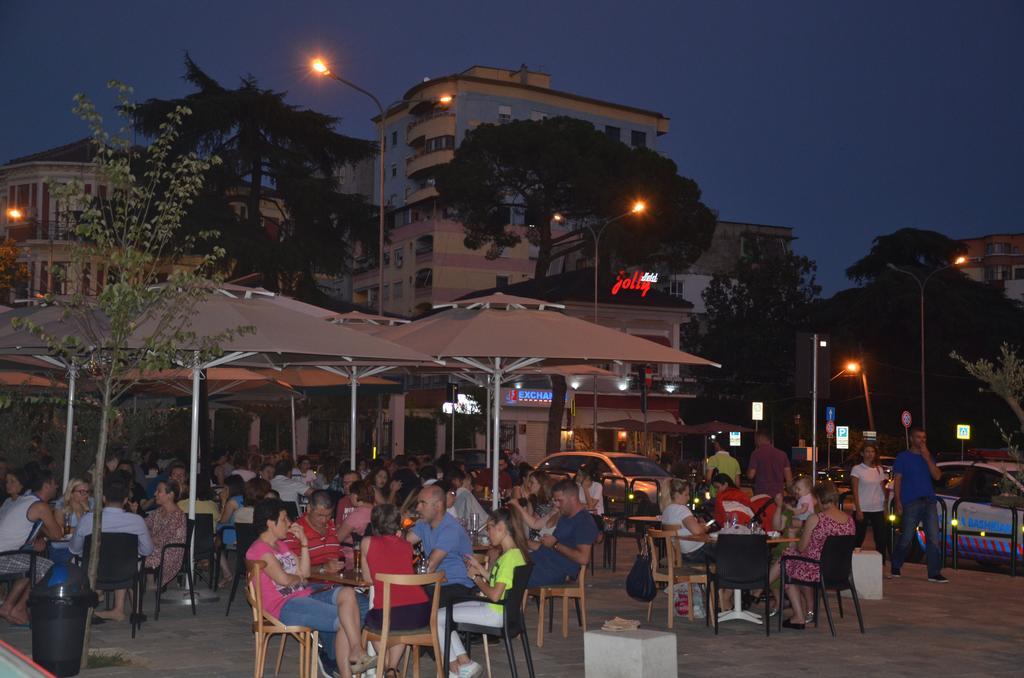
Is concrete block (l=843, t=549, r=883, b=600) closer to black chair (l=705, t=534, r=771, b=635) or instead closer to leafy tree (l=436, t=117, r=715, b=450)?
black chair (l=705, t=534, r=771, b=635)

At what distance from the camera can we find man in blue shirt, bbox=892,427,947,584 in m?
15.9

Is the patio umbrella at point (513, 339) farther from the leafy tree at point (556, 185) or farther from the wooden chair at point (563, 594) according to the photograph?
the leafy tree at point (556, 185)

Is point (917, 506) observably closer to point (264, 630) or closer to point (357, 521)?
point (357, 521)

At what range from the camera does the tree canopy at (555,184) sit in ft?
154

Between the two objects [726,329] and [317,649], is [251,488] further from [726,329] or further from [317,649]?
[726,329]

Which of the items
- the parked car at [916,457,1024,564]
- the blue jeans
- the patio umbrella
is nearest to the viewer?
the patio umbrella

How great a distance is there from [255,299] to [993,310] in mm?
48639

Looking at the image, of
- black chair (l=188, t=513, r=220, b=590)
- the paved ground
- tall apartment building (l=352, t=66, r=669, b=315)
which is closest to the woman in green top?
the paved ground

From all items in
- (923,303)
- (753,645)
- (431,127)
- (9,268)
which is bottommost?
(753,645)

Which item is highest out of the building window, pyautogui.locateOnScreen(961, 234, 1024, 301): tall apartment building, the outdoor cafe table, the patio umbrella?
the building window

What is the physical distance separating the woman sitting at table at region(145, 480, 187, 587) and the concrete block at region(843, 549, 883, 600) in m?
7.13

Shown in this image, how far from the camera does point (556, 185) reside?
47.5 metres

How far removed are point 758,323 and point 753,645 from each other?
182 ft

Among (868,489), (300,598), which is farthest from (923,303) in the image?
(300,598)
